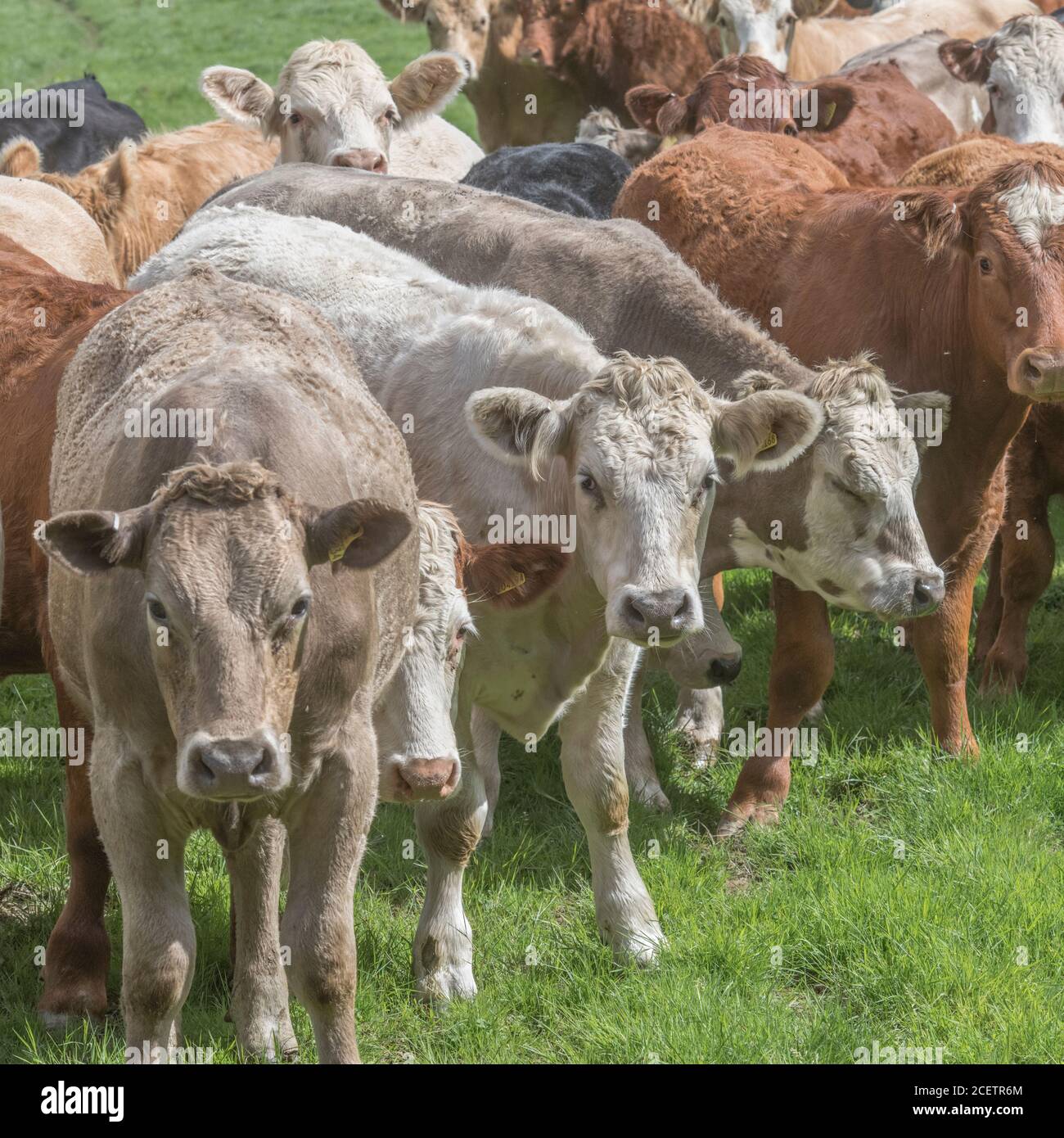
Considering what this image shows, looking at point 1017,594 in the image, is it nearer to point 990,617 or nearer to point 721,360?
point 990,617

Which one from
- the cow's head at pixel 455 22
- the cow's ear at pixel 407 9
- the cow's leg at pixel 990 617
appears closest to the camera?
the cow's leg at pixel 990 617

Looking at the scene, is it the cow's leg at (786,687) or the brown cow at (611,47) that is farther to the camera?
the brown cow at (611,47)

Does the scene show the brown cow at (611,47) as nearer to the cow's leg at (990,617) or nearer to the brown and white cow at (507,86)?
the brown and white cow at (507,86)

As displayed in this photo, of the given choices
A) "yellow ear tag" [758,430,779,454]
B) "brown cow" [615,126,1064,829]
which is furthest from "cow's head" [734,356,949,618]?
"brown cow" [615,126,1064,829]

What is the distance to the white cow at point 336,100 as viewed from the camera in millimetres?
9461

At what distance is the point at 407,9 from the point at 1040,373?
30.0ft

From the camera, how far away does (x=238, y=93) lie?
10.2 m

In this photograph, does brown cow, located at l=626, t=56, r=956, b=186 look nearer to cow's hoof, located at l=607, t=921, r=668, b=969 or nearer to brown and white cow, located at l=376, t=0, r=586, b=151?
brown and white cow, located at l=376, t=0, r=586, b=151

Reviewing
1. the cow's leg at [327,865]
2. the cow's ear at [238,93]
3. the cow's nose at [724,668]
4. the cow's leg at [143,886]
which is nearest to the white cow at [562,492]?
the cow's nose at [724,668]

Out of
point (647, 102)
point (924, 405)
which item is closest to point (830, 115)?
point (647, 102)

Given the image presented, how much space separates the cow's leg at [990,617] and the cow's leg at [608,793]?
316cm

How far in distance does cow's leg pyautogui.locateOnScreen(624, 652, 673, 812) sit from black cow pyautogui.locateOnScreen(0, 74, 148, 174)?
811 centimetres

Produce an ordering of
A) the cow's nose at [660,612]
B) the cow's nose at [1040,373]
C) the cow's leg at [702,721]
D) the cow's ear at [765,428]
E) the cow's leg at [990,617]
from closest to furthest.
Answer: the cow's nose at [660,612]
the cow's ear at [765,428]
the cow's nose at [1040,373]
the cow's leg at [702,721]
the cow's leg at [990,617]

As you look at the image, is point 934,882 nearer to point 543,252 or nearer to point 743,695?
point 743,695
